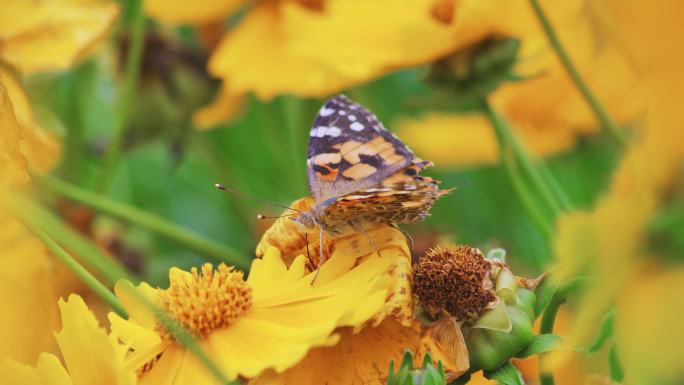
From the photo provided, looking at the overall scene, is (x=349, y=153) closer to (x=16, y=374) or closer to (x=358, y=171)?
(x=358, y=171)

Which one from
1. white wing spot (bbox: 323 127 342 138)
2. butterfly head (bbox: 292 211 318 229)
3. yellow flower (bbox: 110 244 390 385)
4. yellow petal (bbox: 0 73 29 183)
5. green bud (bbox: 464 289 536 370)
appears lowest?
green bud (bbox: 464 289 536 370)

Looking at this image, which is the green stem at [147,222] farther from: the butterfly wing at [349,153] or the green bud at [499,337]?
the green bud at [499,337]

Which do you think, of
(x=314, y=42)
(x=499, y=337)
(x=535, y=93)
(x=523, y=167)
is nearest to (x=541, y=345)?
(x=499, y=337)

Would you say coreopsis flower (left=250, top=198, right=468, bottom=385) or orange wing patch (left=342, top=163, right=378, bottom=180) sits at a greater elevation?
orange wing patch (left=342, top=163, right=378, bottom=180)

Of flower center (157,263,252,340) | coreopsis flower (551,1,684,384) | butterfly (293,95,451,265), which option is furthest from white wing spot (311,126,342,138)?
coreopsis flower (551,1,684,384)

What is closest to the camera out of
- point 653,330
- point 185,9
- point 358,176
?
point 653,330

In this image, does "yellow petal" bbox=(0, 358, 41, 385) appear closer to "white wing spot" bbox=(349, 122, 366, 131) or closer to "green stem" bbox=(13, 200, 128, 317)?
"green stem" bbox=(13, 200, 128, 317)

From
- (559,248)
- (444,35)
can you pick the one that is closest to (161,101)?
(444,35)

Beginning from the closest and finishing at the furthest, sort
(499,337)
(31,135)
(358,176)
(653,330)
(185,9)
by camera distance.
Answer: (653,330)
(499,337)
(358,176)
(31,135)
(185,9)
